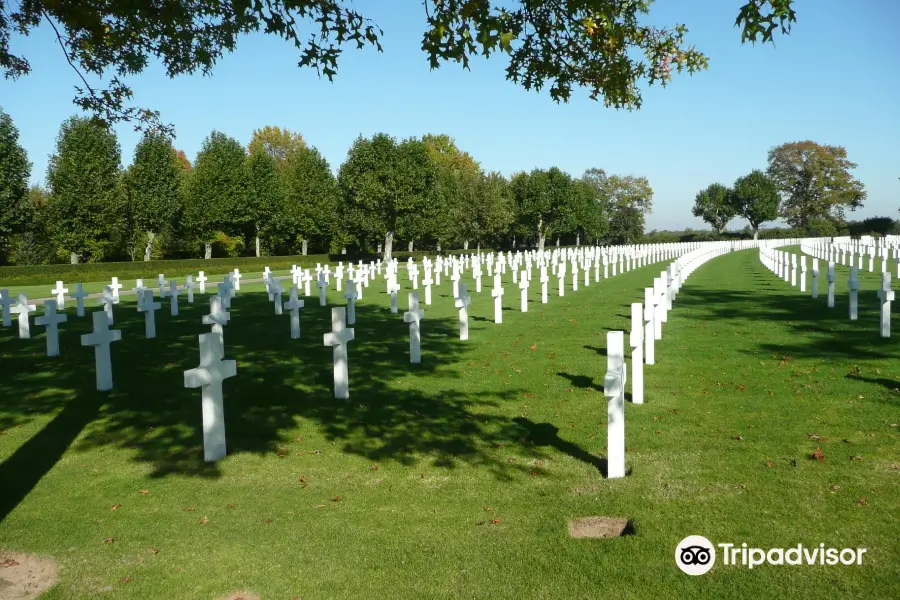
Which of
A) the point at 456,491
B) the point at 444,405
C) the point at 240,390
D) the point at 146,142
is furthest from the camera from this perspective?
the point at 146,142

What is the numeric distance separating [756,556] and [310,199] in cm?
6187

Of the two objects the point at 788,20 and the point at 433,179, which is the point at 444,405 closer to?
the point at 788,20

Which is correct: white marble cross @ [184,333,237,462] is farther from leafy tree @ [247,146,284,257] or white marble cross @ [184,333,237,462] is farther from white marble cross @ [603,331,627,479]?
leafy tree @ [247,146,284,257]

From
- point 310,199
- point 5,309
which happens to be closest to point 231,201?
point 310,199

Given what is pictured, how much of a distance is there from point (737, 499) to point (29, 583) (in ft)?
15.3

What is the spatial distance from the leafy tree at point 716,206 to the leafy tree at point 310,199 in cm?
6752

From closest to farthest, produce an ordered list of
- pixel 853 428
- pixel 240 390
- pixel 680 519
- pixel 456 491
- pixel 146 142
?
1. pixel 680 519
2. pixel 456 491
3. pixel 853 428
4. pixel 240 390
5. pixel 146 142

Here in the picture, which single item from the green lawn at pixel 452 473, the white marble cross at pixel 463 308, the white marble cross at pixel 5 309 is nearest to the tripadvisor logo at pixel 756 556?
the green lawn at pixel 452 473

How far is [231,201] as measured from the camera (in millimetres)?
56438

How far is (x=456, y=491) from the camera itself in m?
5.80

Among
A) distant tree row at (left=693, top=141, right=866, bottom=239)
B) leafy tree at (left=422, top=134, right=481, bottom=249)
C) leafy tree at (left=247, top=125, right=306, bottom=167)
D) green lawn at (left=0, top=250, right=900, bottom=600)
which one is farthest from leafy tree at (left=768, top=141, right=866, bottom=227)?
green lawn at (left=0, top=250, right=900, bottom=600)

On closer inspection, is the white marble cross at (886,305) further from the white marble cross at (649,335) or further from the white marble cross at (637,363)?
the white marble cross at (637,363)

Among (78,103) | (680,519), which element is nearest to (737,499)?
(680,519)

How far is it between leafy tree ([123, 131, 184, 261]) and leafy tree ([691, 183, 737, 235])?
271 ft
